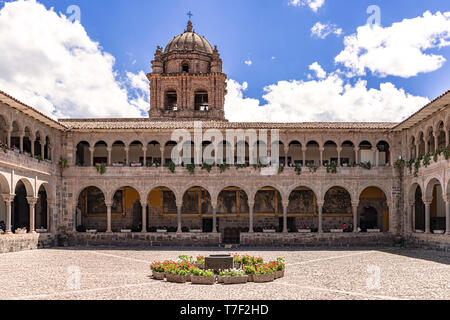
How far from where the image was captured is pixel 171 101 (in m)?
41.0

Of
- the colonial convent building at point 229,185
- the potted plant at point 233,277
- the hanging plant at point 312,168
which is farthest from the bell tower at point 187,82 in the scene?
the potted plant at point 233,277

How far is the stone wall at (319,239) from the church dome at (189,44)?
17.9 metres

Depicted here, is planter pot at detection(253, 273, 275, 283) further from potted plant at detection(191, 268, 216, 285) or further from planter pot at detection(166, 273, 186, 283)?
planter pot at detection(166, 273, 186, 283)

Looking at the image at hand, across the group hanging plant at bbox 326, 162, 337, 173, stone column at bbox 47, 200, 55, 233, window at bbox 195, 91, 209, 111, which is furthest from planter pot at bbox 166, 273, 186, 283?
window at bbox 195, 91, 209, 111

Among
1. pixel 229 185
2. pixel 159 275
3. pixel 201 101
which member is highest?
pixel 201 101

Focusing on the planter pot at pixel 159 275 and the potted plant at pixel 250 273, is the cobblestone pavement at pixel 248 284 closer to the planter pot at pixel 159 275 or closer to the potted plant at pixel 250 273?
the planter pot at pixel 159 275

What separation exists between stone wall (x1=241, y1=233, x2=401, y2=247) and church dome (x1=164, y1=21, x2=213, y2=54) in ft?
58.8

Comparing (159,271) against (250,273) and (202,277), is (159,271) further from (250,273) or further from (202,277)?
(250,273)

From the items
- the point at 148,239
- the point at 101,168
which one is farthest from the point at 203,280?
the point at 101,168

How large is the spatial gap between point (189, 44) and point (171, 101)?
4871 mm
